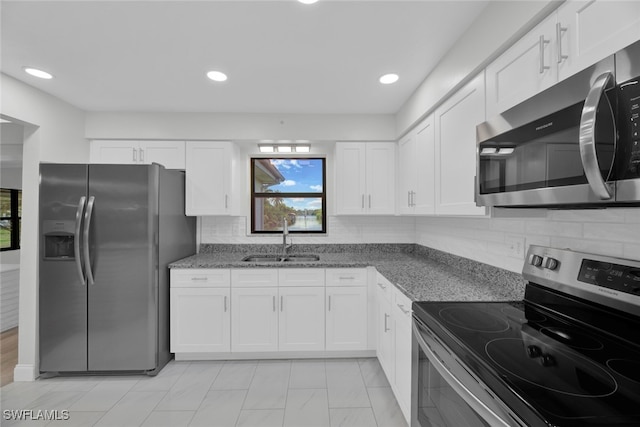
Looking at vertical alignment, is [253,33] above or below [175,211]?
above

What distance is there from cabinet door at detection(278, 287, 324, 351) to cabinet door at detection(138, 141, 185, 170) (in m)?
1.72

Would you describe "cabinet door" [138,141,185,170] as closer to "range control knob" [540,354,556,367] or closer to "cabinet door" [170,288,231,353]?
"cabinet door" [170,288,231,353]

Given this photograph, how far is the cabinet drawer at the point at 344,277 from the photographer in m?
2.76

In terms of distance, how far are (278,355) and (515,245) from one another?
219 cm

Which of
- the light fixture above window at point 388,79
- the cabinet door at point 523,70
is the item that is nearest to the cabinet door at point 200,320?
the light fixture above window at point 388,79

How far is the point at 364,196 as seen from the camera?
3.13m

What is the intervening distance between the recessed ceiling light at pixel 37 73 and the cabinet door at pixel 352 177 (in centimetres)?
247

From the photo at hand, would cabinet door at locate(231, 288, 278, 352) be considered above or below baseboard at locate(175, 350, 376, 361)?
above

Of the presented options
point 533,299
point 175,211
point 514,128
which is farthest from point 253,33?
point 533,299

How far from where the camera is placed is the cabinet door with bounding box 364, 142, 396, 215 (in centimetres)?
312

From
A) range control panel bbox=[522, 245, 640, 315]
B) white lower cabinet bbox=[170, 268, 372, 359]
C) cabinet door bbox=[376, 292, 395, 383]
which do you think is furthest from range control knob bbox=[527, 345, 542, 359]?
white lower cabinet bbox=[170, 268, 372, 359]

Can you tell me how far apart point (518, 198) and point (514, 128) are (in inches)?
11.3

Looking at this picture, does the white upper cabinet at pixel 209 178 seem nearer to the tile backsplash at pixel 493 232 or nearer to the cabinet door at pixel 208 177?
the cabinet door at pixel 208 177

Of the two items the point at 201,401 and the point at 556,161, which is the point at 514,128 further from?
the point at 201,401
